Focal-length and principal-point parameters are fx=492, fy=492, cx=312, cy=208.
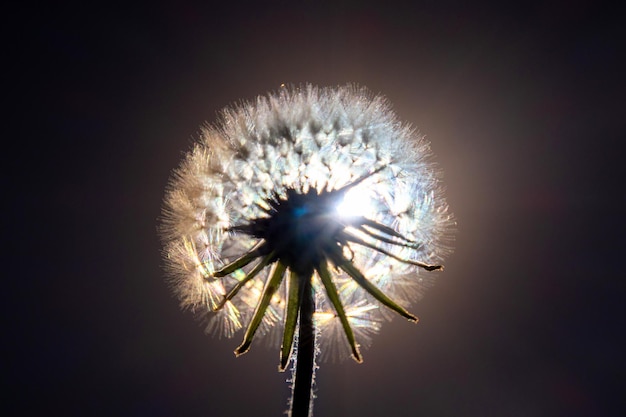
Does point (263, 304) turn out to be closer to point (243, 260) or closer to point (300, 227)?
point (243, 260)

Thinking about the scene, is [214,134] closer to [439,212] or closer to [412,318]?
[439,212]

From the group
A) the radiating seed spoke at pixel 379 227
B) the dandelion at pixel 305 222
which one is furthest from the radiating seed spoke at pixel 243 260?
the radiating seed spoke at pixel 379 227

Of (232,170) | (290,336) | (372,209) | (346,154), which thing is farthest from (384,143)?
(290,336)

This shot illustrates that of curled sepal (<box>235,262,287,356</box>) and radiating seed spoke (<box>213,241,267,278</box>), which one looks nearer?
curled sepal (<box>235,262,287,356</box>)

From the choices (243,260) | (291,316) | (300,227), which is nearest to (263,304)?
(291,316)

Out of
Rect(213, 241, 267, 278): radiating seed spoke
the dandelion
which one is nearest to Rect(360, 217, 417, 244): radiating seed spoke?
the dandelion

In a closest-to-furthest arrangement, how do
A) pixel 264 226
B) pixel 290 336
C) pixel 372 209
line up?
1. pixel 290 336
2. pixel 264 226
3. pixel 372 209

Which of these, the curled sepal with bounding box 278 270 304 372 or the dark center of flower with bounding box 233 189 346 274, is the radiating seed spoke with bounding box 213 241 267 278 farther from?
the curled sepal with bounding box 278 270 304 372
